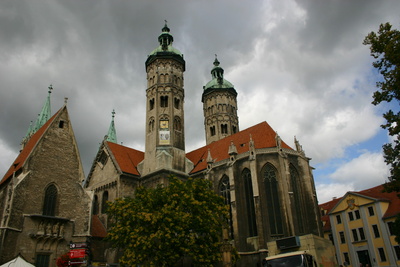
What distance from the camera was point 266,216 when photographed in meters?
28.3

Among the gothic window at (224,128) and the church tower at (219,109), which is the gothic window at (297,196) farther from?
the gothic window at (224,128)

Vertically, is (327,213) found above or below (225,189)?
below

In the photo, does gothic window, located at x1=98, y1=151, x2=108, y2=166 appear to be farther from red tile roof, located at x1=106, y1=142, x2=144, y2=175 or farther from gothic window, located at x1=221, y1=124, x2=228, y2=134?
gothic window, located at x1=221, y1=124, x2=228, y2=134

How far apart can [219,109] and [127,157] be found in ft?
59.5

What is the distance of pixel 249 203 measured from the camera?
3041 centimetres

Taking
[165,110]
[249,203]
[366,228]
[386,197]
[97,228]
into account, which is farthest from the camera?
[165,110]

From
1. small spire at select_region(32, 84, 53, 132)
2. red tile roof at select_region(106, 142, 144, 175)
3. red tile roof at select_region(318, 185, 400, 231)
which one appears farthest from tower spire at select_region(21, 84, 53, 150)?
red tile roof at select_region(318, 185, 400, 231)

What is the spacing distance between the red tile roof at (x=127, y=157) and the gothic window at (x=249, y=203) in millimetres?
12597

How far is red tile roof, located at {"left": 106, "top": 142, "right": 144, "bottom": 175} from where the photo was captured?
119 feet

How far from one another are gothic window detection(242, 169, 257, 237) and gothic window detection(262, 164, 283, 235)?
1.48 meters

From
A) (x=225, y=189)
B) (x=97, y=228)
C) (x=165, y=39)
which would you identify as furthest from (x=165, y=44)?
(x=97, y=228)

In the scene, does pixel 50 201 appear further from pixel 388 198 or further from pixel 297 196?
pixel 388 198

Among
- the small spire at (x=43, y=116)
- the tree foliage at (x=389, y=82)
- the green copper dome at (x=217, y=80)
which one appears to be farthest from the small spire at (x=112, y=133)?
the tree foliage at (x=389, y=82)

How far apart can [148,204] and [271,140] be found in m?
16.3
